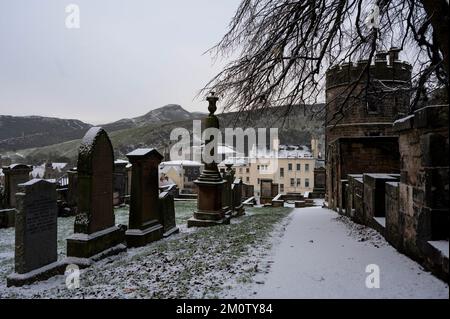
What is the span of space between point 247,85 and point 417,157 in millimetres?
4752

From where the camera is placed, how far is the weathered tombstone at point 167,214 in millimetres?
9812

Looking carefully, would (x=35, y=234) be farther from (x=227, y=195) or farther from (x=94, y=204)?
(x=227, y=195)

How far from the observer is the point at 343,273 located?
416 centimetres

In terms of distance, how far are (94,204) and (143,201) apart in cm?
173

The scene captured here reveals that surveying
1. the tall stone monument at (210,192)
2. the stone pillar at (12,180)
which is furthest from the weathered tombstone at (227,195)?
the stone pillar at (12,180)

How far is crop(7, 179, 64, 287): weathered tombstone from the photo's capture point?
6.00 metres

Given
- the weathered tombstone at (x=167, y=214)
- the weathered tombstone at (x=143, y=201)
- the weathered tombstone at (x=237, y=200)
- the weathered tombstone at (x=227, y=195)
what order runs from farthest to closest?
the weathered tombstone at (x=237, y=200), the weathered tombstone at (x=227, y=195), the weathered tombstone at (x=167, y=214), the weathered tombstone at (x=143, y=201)

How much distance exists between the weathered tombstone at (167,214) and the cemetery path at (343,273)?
460 cm

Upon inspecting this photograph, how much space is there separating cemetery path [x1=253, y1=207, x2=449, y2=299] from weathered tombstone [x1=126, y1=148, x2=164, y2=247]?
4.00m

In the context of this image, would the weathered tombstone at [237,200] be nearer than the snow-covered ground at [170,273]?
No

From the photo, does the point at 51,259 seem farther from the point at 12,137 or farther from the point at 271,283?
the point at 12,137

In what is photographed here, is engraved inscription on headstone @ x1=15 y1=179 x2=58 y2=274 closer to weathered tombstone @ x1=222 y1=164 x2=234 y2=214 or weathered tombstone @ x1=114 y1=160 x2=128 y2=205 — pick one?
weathered tombstone @ x1=222 y1=164 x2=234 y2=214

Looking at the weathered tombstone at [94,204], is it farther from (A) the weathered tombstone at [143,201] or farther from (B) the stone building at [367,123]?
(B) the stone building at [367,123]
